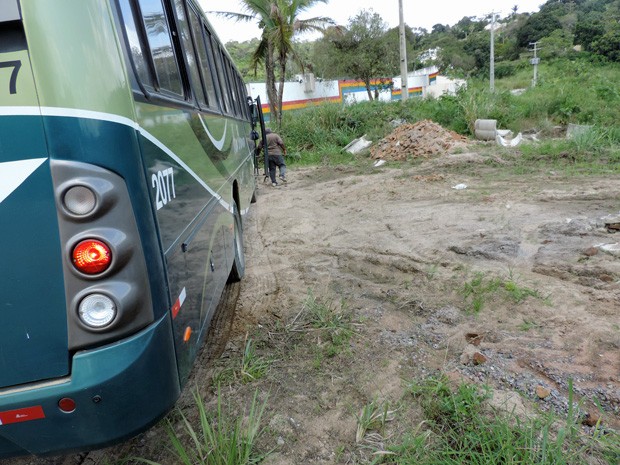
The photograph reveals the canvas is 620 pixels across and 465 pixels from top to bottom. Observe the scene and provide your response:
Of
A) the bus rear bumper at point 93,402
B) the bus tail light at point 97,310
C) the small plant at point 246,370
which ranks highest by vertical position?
the bus tail light at point 97,310

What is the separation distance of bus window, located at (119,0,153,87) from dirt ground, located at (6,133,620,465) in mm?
1981

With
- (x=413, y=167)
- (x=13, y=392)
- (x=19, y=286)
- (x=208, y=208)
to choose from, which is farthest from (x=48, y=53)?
(x=413, y=167)

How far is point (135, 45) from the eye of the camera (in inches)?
80.7

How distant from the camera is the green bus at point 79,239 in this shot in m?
1.54

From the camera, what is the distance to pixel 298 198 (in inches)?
392

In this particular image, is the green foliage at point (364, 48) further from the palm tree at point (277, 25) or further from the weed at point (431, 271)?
the weed at point (431, 271)

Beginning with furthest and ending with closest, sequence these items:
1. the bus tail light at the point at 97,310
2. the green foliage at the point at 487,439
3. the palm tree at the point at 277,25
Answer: the palm tree at the point at 277,25 < the green foliage at the point at 487,439 < the bus tail light at the point at 97,310

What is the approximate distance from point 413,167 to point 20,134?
11.4m

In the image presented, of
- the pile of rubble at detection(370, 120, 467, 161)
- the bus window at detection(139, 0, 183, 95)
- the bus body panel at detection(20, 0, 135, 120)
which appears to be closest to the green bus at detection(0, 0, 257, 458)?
the bus body panel at detection(20, 0, 135, 120)

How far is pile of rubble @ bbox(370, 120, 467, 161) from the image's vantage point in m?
13.3

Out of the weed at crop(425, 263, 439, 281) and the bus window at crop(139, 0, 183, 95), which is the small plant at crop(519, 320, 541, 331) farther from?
the bus window at crop(139, 0, 183, 95)

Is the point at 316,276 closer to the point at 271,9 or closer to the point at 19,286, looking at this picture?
the point at 19,286

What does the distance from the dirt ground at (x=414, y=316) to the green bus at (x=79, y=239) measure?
2.98ft

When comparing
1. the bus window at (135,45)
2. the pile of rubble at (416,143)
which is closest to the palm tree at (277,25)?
the pile of rubble at (416,143)
